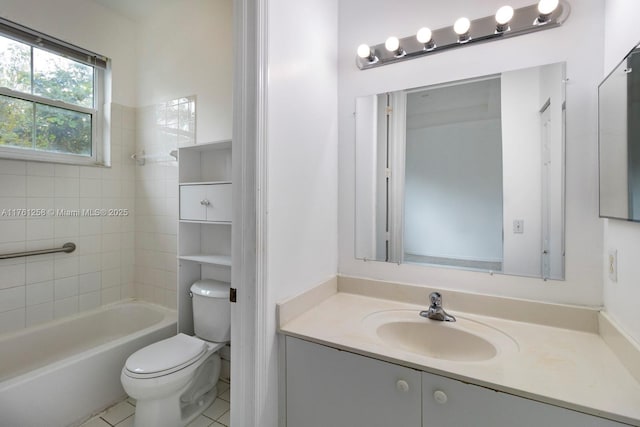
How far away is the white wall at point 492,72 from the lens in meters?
1.07

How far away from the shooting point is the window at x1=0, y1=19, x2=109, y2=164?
1900 mm

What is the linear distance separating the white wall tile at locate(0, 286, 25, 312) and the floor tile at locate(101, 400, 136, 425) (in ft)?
3.15

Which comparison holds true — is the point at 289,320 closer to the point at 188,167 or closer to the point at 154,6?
the point at 188,167

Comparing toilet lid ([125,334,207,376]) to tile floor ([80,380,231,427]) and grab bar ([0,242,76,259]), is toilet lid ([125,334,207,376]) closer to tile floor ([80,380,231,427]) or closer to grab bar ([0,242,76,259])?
tile floor ([80,380,231,427])

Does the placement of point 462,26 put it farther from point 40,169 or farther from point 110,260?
point 110,260

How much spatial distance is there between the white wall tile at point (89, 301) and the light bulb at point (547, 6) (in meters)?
3.22

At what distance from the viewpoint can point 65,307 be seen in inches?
82.7

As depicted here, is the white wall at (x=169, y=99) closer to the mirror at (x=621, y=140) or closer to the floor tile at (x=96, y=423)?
the floor tile at (x=96, y=423)

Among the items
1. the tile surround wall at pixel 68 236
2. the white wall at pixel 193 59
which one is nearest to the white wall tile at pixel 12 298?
the tile surround wall at pixel 68 236

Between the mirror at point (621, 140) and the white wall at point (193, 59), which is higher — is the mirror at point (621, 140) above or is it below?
below

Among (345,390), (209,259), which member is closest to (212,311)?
(209,259)

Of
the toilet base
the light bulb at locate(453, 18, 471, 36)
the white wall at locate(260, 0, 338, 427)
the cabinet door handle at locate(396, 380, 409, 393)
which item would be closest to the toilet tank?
the toilet base

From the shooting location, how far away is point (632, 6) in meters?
0.84

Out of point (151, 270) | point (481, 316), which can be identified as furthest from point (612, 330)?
point (151, 270)
